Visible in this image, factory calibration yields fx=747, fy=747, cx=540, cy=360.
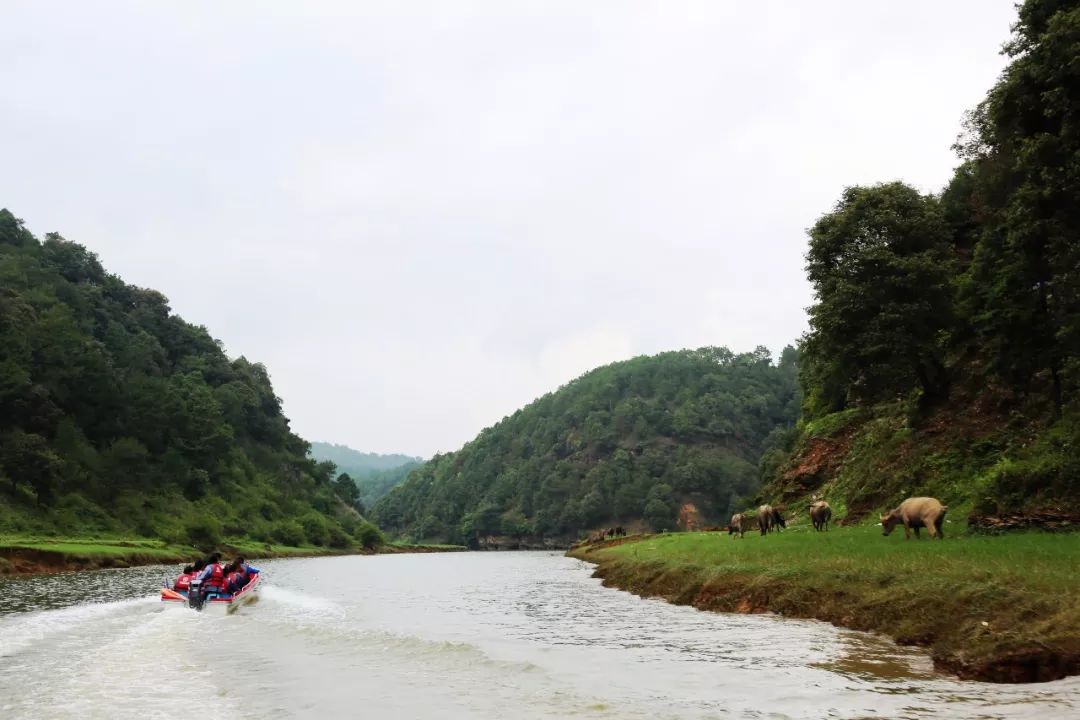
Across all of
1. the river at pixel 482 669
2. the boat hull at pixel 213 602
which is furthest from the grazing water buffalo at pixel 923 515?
the boat hull at pixel 213 602

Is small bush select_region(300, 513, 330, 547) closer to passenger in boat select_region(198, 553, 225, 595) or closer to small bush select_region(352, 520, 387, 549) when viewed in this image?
small bush select_region(352, 520, 387, 549)

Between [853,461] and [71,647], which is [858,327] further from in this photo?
[71,647]

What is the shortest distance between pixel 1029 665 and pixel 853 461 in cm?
3766

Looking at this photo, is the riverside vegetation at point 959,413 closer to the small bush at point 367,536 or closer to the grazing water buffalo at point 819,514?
the grazing water buffalo at point 819,514

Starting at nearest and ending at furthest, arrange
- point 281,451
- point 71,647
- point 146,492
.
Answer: point 71,647, point 146,492, point 281,451

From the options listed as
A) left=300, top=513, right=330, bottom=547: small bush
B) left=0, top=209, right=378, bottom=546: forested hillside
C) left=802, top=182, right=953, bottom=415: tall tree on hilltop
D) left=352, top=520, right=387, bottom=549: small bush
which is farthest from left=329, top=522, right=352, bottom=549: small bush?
left=802, top=182, right=953, bottom=415: tall tree on hilltop

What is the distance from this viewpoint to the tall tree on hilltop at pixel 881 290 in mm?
38812

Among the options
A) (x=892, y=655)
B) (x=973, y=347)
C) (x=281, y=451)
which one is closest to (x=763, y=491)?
(x=973, y=347)

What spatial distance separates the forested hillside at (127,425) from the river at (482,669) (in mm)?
68559

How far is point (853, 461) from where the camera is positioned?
47.7m

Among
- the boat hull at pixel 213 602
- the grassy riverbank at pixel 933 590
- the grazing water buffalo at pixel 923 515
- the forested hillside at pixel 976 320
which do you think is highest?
the forested hillside at pixel 976 320

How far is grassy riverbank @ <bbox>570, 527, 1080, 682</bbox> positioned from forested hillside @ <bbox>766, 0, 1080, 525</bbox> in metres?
4.85

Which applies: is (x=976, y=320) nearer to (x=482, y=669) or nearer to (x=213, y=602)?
(x=482, y=669)

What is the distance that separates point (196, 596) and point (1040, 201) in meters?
37.5
